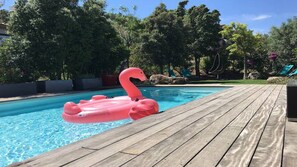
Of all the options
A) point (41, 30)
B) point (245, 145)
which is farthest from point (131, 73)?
point (41, 30)

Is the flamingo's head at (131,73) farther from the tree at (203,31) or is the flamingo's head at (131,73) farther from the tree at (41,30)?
the tree at (203,31)

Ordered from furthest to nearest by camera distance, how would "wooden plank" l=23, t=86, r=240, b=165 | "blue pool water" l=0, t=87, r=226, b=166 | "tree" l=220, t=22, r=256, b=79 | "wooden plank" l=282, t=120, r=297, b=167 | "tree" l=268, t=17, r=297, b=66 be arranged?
"tree" l=268, t=17, r=297, b=66, "tree" l=220, t=22, r=256, b=79, "blue pool water" l=0, t=87, r=226, b=166, "wooden plank" l=23, t=86, r=240, b=165, "wooden plank" l=282, t=120, r=297, b=167

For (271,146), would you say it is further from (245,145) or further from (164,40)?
(164,40)

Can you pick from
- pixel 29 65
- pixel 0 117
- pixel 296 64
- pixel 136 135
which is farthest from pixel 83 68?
pixel 296 64

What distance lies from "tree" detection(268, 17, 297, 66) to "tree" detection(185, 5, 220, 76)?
653 cm

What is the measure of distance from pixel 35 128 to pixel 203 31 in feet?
58.6

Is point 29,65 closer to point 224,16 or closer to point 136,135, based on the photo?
point 136,135

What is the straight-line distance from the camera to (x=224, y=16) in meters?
23.5

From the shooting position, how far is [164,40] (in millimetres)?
19078

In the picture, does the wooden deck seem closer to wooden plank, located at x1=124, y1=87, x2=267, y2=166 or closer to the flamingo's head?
wooden plank, located at x1=124, y1=87, x2=267, y2=166

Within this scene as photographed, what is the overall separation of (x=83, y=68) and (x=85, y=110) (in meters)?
12.0

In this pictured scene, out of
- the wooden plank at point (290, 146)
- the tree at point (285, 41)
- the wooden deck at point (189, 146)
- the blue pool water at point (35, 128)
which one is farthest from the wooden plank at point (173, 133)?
the tree at point (285, 41)

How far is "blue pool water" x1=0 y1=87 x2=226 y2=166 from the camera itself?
519 cm

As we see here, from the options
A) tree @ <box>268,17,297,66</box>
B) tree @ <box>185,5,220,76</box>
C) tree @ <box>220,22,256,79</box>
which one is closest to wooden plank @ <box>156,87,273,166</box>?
tree @ <box>220,22,256,79</box>
